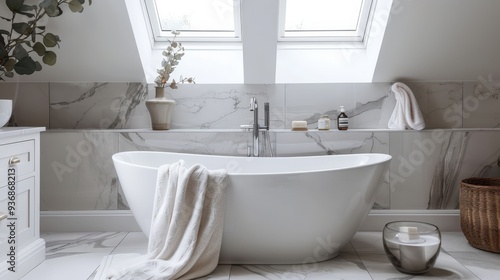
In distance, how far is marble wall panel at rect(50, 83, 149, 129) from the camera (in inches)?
139

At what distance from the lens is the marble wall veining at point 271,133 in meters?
3.33

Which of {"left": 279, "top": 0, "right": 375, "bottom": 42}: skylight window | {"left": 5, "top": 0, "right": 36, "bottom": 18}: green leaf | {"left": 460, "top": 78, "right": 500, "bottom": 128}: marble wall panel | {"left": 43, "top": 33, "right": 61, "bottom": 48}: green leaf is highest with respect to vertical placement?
{"left": 279, "top": 0, "right": 375, "bottom": 42}: skylight window

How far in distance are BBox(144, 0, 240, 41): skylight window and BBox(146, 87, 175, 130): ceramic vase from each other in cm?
63

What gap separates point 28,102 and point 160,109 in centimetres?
107

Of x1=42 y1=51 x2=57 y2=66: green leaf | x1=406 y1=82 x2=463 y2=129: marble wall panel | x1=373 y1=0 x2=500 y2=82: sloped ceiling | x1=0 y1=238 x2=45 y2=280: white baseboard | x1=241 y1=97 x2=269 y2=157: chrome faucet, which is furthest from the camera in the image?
x1=406 y1=82 x2=463 y2=129: marble wall panel

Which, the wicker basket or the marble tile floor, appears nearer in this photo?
the marble tile floor

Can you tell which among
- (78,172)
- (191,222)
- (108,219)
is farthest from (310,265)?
(78,172)

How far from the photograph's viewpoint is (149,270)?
7.63 ft

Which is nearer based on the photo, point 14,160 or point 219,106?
point 14,160

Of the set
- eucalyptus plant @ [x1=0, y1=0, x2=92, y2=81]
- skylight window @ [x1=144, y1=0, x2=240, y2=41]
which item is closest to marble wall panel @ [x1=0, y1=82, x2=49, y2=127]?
eucalyptus plant @ [x1=0, y1=0, x2=92, y2=81]

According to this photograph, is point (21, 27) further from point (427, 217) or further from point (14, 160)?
point (427, 217)

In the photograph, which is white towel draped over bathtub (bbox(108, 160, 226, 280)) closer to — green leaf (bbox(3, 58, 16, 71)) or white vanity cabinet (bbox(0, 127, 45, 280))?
white vanity cabinet (bbox(0, 127, 45, 280))

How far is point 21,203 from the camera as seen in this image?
2506mm

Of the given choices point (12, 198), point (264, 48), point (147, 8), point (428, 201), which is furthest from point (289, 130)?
point (12, 198)
